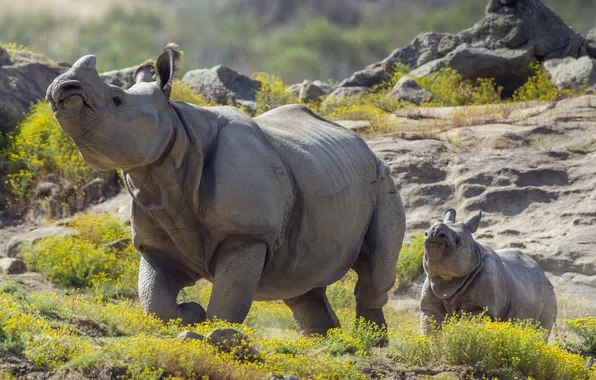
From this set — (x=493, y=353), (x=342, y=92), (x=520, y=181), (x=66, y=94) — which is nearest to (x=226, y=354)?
(x=66, y=94)

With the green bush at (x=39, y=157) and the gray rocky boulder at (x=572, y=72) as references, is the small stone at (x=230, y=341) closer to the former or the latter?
the green bush at (x=39, y=157)

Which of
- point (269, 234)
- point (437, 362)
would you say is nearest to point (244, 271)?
point (269, 234)

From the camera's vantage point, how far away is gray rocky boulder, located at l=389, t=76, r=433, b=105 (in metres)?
24.8

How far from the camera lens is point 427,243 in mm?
10391

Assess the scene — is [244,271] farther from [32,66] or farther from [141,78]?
[32,66]

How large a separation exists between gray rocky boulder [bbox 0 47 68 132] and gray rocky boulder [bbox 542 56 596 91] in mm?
11280

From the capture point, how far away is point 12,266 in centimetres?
1592

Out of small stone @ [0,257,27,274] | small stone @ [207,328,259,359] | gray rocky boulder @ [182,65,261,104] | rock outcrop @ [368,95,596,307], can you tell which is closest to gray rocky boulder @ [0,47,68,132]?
gray rocky boulder @ [182,65,261,104]

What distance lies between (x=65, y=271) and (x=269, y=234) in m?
8.23

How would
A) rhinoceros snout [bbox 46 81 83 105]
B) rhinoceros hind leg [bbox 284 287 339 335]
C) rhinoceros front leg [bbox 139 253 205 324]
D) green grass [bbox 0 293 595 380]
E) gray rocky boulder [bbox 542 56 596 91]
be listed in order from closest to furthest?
green grass [bbox 0 293 595 380]
rhinoceros snout [bbox 46 81 83 105]
rhinoceros front leg [bbox 139 253 205 324]
rhinoceros hind leg [bbox 284 287 339 335]
gray rocky boulder [bbox 542 56 596 91]

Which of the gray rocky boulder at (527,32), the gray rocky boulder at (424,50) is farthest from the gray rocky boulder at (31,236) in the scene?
the gray rocky boulder at (527,32)

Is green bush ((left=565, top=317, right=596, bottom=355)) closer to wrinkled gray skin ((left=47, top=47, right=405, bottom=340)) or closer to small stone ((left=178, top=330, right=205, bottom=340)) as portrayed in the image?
wrinkled gray skin ((left=47, top=47, right=405, bottom=340))

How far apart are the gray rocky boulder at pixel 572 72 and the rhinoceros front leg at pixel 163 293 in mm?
17805

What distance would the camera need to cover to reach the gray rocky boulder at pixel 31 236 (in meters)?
16.8
